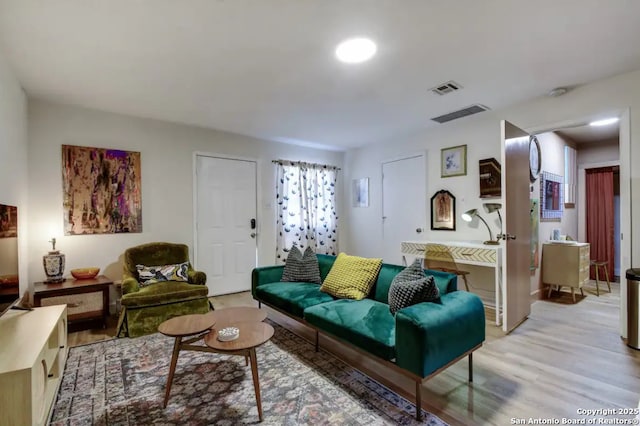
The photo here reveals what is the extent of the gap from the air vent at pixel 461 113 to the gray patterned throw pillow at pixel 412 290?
2.30m

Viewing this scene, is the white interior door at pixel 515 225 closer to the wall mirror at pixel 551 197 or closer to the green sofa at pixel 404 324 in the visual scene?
the green sofa at pixel 404 324

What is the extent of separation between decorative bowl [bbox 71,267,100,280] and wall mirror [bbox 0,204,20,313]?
44.6 inches

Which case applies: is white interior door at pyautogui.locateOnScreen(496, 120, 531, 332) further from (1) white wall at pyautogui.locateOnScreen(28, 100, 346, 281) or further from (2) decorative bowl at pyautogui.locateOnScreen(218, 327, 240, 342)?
(1) white wall at pyautogui.locateOnScreen(28, 100, 346, 281)

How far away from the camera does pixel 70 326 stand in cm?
306

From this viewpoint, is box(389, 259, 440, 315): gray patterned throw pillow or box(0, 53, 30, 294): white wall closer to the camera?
box(389, 259, 440, 315): gray patterned throw pillow

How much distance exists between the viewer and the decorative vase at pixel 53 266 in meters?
3.10

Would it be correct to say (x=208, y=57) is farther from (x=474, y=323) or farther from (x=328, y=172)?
(x=328, y=172)

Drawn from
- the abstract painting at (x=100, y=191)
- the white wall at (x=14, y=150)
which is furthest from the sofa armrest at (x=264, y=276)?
the white wall at (x=14, y=150)

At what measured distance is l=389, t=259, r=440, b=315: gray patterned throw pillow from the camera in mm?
1996

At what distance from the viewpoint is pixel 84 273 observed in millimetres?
3287

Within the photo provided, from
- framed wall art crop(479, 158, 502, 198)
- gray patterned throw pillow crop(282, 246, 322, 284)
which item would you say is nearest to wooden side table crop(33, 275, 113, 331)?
gray patterned throw pillow crop(282, 246, 322, 284)

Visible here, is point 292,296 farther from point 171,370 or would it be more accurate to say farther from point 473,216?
point 473,216

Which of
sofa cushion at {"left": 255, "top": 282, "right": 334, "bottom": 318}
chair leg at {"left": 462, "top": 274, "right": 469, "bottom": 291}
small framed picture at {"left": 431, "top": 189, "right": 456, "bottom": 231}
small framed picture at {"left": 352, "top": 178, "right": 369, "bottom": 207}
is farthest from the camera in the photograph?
small framed picture at {"left": 352, "top": 178, "right": 369, "bottom": 207}

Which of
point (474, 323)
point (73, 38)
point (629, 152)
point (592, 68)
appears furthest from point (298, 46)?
point (629, 152)
